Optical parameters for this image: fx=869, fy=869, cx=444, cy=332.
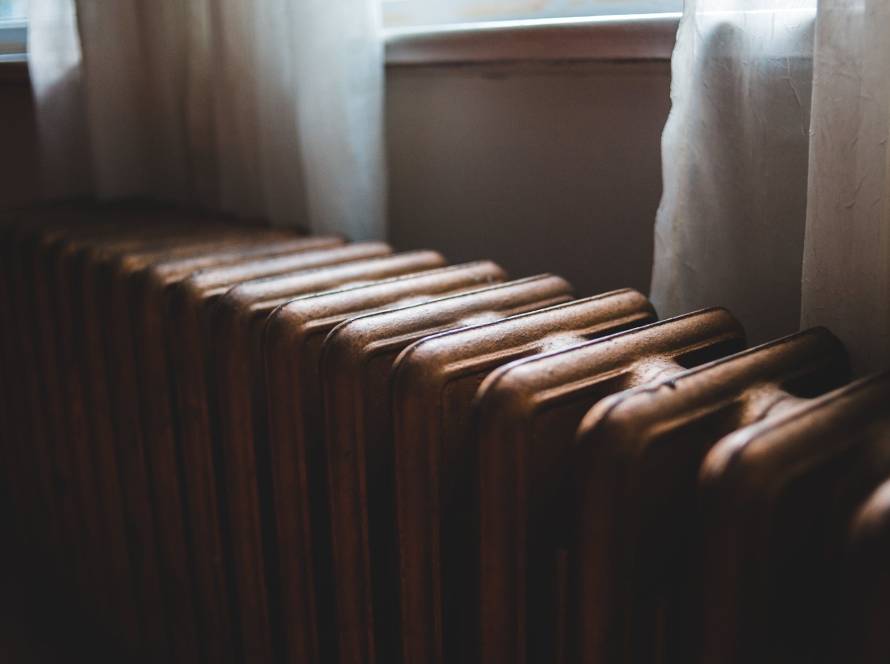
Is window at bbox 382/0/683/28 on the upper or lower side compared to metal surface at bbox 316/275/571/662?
upper

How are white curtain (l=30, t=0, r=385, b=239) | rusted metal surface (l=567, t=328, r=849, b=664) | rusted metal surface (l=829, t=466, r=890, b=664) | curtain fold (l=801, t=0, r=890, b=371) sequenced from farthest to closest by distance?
white curtain (l=30, t=0, r=385, b=239) < curtain fold (l=801, t=0, r=890, b=371) < rusted metal surface (l=567, t=328, r=849, b=664) < rusted metal surface (l=829, t=466, r=890, b=664)

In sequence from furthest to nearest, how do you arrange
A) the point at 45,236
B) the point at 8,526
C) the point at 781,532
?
1. the point at 8,526
2. the point at 45,236
3. the point at 781,532

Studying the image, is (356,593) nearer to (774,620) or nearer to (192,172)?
(774,620)

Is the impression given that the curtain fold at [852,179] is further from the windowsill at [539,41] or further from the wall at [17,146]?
the wall at [17,146]

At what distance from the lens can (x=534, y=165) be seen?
103 cm

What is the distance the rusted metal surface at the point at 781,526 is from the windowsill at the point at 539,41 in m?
0.51

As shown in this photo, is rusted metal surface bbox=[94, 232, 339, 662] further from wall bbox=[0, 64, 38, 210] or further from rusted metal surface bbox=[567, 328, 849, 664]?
wall bbox=[0, 64, 38, 210]

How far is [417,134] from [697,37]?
0.55 metres

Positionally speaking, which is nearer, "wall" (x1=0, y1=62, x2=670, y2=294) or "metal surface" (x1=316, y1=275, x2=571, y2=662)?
"metal surface" (x1=316, y1=275, x2=571, y2=662)

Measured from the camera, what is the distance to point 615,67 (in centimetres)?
91

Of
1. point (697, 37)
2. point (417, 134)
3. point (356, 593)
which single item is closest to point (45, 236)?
point (417, 134)

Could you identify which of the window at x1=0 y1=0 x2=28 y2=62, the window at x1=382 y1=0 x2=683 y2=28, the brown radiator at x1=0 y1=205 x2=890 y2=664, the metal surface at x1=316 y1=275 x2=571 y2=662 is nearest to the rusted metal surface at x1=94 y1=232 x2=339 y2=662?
the brown radiator at x1=0 y1=205 x2=890 y2=664

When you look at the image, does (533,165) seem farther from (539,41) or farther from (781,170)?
(781,170)

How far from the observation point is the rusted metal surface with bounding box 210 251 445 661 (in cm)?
75
